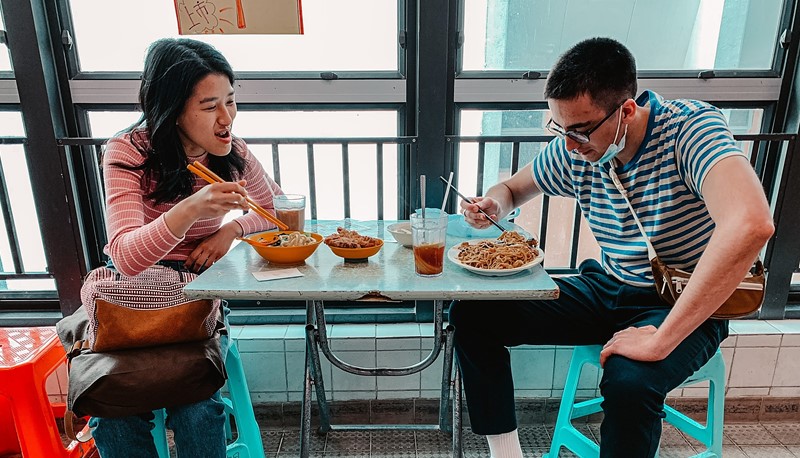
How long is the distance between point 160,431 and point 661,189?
5.36 ft

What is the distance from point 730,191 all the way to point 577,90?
46 centimetres

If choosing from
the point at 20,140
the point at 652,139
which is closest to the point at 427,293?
the point at 652,139

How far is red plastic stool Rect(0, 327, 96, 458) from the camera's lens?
1.57 metres

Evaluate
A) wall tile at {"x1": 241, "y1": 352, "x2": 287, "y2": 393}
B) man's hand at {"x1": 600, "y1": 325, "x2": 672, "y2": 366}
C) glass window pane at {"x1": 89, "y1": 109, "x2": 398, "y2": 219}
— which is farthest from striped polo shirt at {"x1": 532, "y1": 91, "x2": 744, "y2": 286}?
wall tile at {"x1": 241, "y1": 352, "x2": 287, "y2": 393}

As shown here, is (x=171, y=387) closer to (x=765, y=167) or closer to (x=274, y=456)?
(x=274, y=456)

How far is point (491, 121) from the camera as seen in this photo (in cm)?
213

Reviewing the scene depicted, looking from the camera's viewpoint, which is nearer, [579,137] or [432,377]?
[579,137]

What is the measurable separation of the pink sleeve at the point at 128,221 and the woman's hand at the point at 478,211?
91 centimetres

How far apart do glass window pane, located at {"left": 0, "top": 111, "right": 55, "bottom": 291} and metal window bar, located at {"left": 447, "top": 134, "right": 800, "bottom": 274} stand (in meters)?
1.88

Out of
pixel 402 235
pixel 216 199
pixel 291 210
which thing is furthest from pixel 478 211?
pixel 216 199

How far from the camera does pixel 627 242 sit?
149cm

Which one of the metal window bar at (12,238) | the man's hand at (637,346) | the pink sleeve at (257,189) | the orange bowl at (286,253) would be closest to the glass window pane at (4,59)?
the metal window bar at (12,238)

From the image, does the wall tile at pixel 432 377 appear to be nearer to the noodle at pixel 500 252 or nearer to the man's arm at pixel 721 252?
the noodle at pixel 500 252

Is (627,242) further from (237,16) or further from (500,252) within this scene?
(237,16)
